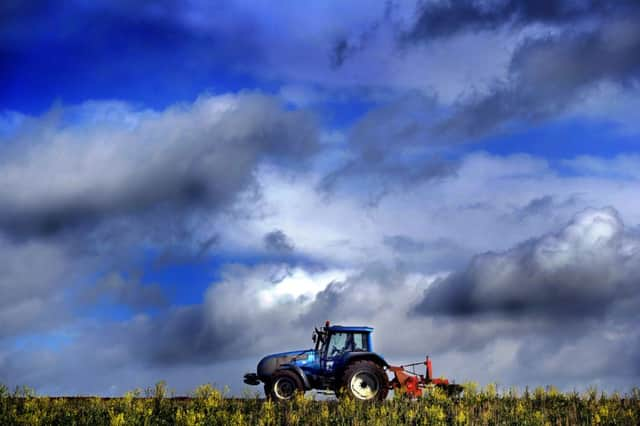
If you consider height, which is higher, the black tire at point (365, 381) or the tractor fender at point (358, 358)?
the tractor fender at point (358, 358)

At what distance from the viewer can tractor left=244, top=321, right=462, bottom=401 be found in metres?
26.0

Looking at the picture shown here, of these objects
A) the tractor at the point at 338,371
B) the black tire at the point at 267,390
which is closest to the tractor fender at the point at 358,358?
the tractor at the point at 338,371

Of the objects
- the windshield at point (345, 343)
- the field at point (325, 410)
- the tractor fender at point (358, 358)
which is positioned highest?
the windshield at point (345, 343)

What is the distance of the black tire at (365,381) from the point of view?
2579 cm

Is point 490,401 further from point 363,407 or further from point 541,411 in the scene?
point 363,407

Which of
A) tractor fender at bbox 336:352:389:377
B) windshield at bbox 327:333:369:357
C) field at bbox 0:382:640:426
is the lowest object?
field at bbox 0:382:640:426

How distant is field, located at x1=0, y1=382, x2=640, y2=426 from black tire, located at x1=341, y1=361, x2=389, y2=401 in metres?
0.54

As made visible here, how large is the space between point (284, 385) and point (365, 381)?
2767mm

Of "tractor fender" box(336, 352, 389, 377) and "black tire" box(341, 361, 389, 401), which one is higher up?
"tractor fender" box(336, 352, 389, 377)

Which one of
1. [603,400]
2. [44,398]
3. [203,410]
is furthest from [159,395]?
[603,400]

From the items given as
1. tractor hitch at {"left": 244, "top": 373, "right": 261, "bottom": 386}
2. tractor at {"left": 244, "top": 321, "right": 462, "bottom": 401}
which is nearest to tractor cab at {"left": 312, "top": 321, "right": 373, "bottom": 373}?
tractor at {"left": 244, "top": 321, "right": 462, "bottom": 401}

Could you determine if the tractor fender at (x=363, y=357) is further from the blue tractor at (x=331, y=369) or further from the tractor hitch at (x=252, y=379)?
the tractor hitch at (x=252, y=379)

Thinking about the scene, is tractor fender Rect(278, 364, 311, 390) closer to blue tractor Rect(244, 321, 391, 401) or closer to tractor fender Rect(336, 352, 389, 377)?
blue tractor Rect(244, 321, 391, 401)

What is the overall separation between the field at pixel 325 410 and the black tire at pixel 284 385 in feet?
1.89
